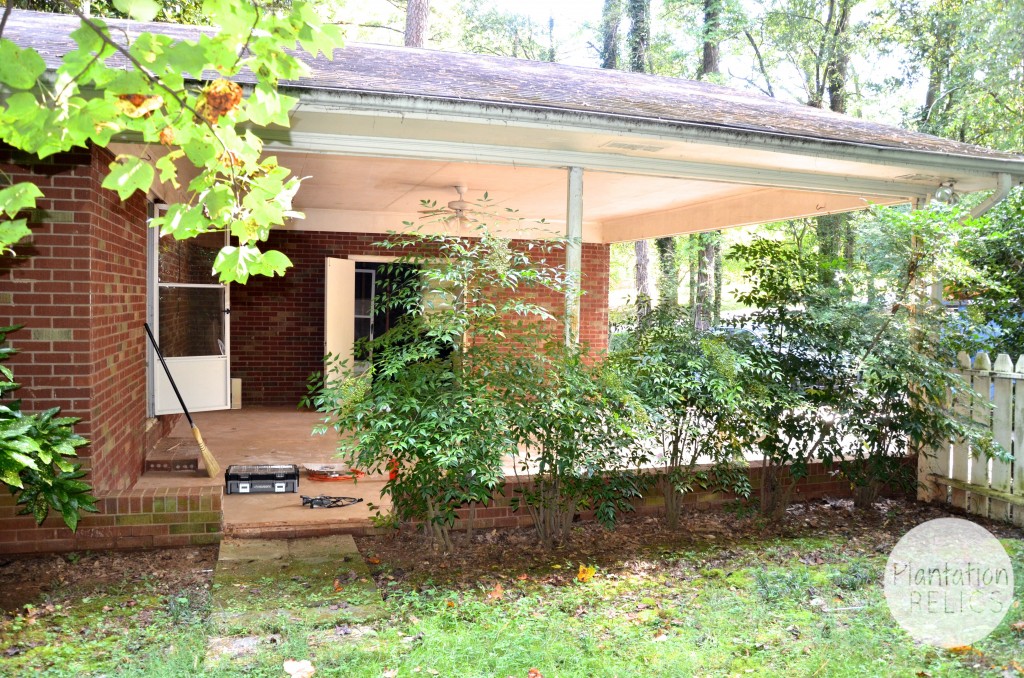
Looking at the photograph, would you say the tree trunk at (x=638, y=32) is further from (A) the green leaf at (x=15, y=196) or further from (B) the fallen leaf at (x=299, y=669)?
(A) the green leaf at (x=15, y=196)

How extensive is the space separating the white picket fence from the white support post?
10.7 ft

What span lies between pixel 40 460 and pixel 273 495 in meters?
2.33

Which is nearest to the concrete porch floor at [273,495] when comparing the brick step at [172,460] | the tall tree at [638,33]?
the brick step at [172,460]

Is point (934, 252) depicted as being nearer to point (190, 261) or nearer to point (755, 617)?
point (755, 617)

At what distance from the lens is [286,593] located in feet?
15.7

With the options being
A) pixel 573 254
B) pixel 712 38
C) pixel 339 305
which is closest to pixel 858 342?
pixel 573 254

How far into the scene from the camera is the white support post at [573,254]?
5.68 meters

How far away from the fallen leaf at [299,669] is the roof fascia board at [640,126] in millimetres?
3188

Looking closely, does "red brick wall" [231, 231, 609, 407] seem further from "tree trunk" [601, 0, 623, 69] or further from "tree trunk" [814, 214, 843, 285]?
"tree trunk" [601, 0, 623, 69]

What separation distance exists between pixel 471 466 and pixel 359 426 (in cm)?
76

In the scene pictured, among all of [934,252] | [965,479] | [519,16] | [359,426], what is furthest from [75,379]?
[519,16]

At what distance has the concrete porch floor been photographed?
5.90 m

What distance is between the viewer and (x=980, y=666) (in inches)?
153

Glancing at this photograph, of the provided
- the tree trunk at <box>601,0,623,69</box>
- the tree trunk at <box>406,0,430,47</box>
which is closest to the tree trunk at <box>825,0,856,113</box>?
the tree trunk at <box>601,0,623,69</box>
